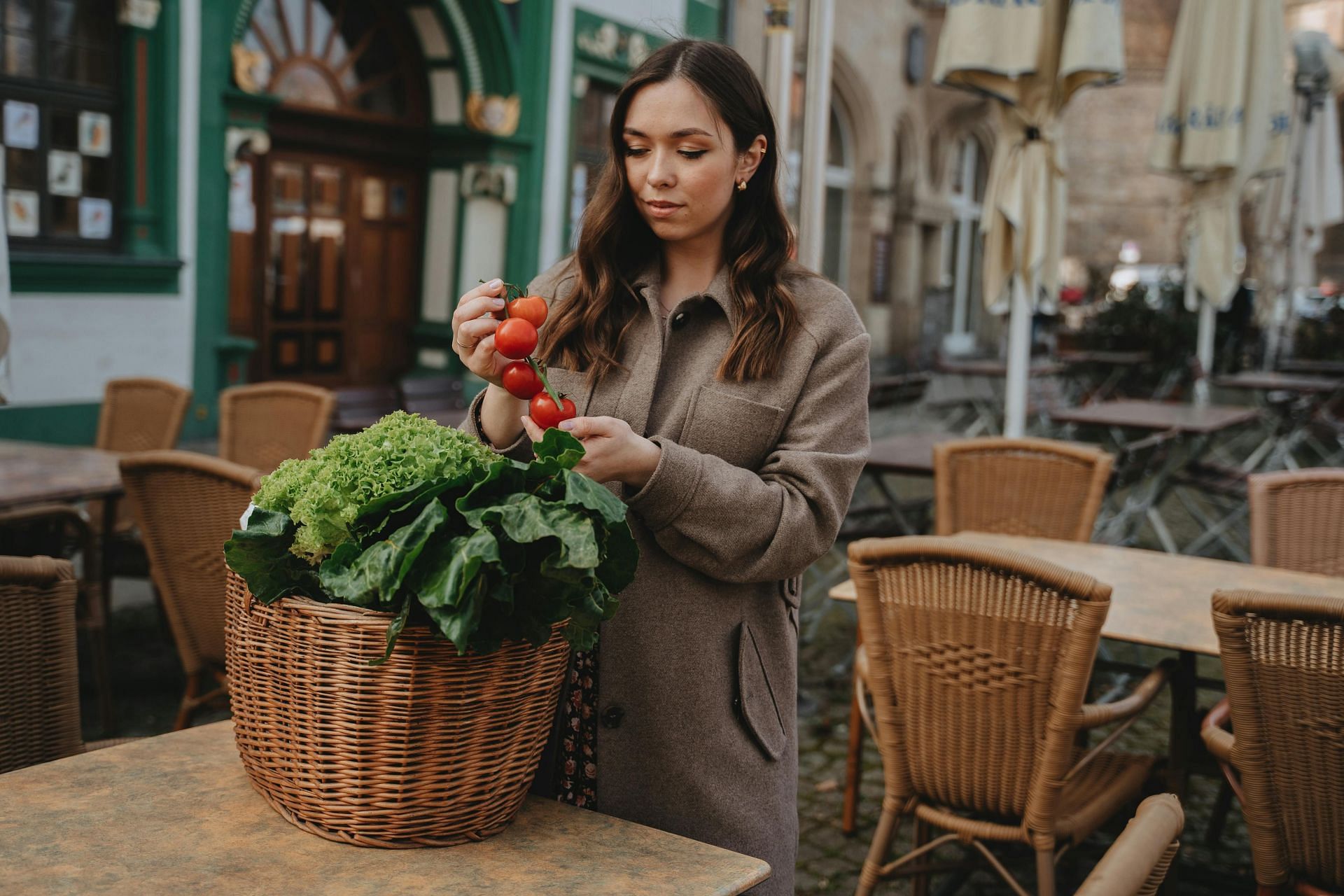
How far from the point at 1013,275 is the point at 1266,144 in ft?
12.6

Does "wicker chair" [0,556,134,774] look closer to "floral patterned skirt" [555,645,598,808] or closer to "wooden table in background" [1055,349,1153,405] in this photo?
"floral patterned skirt" [555,645,598,808]

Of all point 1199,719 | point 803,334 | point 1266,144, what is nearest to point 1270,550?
point 1199,719

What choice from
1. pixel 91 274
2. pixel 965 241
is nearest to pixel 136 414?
pixel 91 274

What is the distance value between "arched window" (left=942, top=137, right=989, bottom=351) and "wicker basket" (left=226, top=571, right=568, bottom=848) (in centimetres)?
2346

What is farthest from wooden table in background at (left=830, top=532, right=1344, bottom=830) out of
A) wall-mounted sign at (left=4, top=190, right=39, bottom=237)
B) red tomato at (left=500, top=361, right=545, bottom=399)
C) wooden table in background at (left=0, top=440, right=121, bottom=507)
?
wall-mounted sign at (left=4, top=190, right=39, bottom=237)

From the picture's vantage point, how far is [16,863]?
1361 millimetres

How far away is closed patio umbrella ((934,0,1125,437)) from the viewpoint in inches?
217

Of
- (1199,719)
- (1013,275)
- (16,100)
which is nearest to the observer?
(1199,719)

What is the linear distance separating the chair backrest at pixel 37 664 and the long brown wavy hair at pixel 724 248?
95 centimetres

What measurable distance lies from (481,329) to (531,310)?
0.07 metres

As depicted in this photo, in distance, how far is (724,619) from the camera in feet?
6.07

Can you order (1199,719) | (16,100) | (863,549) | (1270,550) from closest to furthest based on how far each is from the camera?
(863,549) < (1199,719) < (1270,550) < (16,100)

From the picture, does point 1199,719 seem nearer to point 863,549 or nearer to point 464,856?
point 863,549

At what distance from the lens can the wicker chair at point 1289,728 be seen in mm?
2393
